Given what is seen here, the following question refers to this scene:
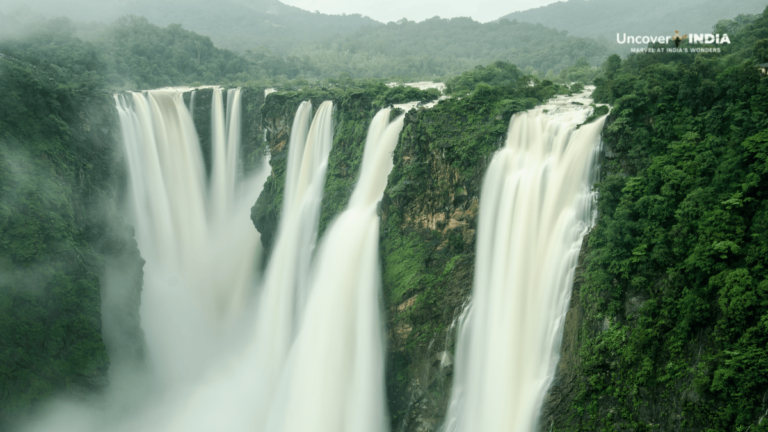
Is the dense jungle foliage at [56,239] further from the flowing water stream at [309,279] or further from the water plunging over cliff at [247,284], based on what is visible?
the water plunging over cliff at [247,284]

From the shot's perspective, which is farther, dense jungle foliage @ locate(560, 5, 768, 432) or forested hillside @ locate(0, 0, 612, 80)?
forested hillside @ locate(0, 0, 612, 80)

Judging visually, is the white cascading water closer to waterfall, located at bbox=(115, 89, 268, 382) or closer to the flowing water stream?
the flowing water stream

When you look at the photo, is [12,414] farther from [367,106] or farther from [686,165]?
[686,165]

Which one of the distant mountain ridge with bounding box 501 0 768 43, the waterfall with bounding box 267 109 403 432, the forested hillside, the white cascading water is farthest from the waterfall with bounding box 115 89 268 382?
the distant mountain ridge with bounding box 501 0 768 43

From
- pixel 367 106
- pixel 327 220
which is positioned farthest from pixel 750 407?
pixel 367 106

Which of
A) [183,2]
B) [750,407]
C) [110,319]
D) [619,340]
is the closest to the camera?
[750,407]

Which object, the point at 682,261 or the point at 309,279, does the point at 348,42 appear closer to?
the point at 309,279
